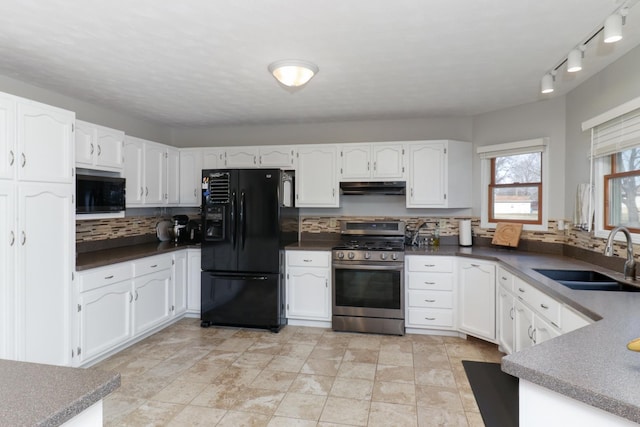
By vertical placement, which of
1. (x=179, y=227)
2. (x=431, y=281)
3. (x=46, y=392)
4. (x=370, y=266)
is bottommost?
(x=431, y=281)

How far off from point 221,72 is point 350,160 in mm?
1860

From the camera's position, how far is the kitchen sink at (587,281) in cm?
238

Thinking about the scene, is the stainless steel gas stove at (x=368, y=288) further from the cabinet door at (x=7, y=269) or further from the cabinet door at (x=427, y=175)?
the cabinet door at (x=7, y=269)

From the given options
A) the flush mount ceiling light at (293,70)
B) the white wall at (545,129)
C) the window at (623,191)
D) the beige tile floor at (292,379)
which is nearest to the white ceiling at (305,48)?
the flush mount ceiling light at (293,70)

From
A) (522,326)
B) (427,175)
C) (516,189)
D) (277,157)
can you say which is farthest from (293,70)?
(516,189)

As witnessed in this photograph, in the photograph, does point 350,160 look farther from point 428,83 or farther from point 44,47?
point 44,47

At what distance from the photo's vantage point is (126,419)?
2404 mm

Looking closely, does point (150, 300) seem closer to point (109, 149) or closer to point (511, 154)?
point (109, 149)

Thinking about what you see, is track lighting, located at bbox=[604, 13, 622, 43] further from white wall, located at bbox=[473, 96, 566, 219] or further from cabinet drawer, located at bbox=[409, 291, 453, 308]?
cabinet drawer, located at bbox=[409, 291, 453, 308]

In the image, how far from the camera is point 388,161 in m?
4.31

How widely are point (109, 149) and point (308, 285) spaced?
94.1 inches

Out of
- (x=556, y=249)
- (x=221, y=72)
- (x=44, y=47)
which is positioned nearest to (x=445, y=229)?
(x=556, y=249)

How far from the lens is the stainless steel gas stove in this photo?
3955mm

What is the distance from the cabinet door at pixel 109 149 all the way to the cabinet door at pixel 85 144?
58 mm
